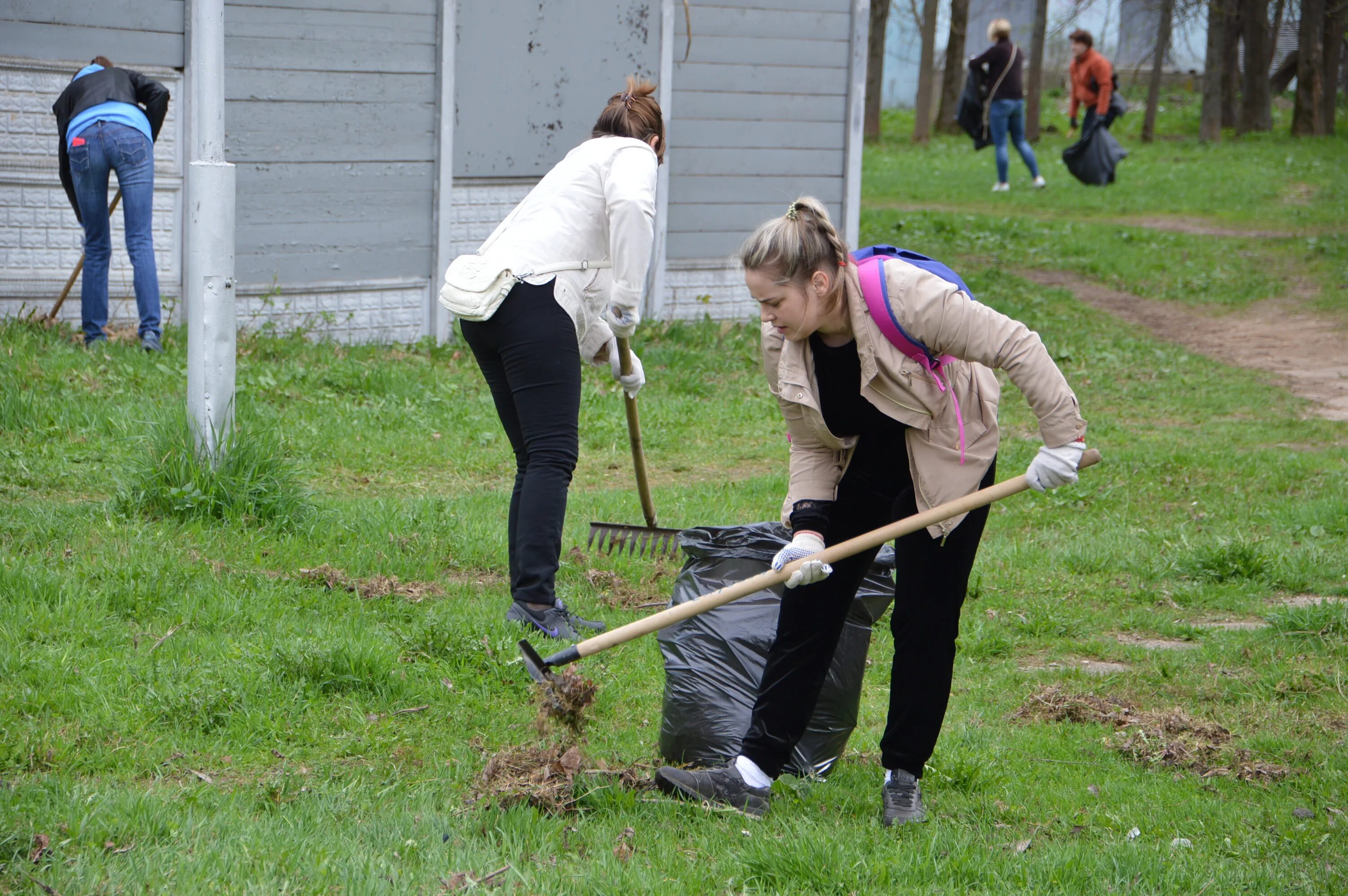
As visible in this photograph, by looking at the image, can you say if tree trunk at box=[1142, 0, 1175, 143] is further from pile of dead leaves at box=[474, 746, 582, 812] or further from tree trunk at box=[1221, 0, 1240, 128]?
pile of dead leaves at box=[474, 746, 582, 812]

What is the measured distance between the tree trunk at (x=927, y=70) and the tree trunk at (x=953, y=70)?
0.38 meters

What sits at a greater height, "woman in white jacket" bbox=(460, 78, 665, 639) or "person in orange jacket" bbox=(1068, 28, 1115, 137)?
"person in orange jacket" bbox=(1068, 28, 1115, 137)

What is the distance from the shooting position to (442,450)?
6746 mm

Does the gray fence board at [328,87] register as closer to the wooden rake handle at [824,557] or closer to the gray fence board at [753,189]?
the gray fence board at [753,189]

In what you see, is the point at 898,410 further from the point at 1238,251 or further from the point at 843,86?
the point at 1238,251

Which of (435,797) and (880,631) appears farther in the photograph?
(880,631)

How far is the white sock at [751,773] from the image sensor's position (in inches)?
129

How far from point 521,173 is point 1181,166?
15.3 metres

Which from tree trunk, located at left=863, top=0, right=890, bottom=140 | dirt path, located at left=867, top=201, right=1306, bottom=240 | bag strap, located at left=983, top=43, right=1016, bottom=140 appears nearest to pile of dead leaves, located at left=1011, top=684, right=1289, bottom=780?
dirt path, located at left=867, top=201, right=1306, bottom=240

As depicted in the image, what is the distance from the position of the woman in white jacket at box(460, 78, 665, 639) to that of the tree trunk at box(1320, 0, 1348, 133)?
83.1 feet

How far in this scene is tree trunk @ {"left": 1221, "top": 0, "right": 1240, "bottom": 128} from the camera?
970 inches

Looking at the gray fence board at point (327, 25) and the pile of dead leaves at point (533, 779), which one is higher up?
the gray fence board at point (327, 25)

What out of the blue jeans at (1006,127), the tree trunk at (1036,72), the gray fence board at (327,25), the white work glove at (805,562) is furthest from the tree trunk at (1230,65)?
the white work glove at (805,562)

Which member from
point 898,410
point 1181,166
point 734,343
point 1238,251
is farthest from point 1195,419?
point 1181,166
